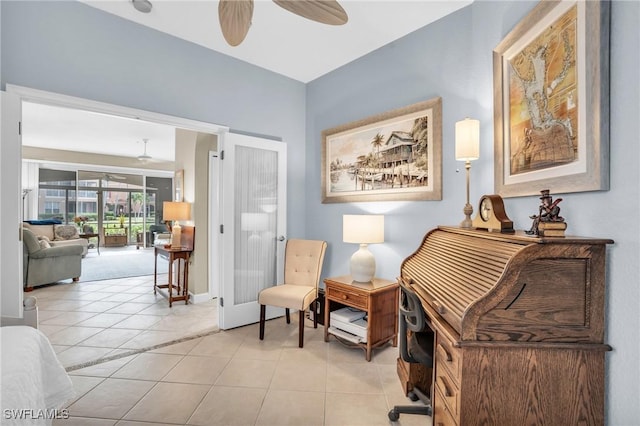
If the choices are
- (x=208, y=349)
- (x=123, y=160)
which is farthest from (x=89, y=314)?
(x=123, y=160)

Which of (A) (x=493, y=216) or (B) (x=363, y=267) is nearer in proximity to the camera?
(A) (x=493, y=216)

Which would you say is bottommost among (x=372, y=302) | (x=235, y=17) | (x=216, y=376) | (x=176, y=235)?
(x=216, y=376)

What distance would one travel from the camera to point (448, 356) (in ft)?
4.26

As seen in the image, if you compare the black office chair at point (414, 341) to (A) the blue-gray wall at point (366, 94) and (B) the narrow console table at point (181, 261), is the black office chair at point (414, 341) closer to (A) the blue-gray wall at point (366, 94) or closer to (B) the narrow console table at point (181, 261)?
(A) the blue-gray wall at point (366, 94)

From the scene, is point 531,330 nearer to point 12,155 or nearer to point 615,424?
point 615,424

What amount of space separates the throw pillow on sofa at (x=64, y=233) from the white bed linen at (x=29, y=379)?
6556 millimetres

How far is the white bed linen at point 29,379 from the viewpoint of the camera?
3.40 feet

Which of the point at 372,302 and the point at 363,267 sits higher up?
the point at 363,267

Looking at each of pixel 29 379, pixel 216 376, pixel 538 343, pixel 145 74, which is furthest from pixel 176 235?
pixel 538 343

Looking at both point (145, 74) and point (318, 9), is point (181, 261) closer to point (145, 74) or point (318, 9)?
point (145, 74)

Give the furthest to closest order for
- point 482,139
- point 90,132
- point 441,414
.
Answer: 1. point 90,132
2. point 482,139
3. point 441,414

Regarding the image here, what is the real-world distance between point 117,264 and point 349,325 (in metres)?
6.21

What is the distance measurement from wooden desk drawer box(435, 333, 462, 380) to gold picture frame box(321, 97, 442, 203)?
142 cm

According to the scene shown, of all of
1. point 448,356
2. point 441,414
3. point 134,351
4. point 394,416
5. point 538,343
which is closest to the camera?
point 538,343
